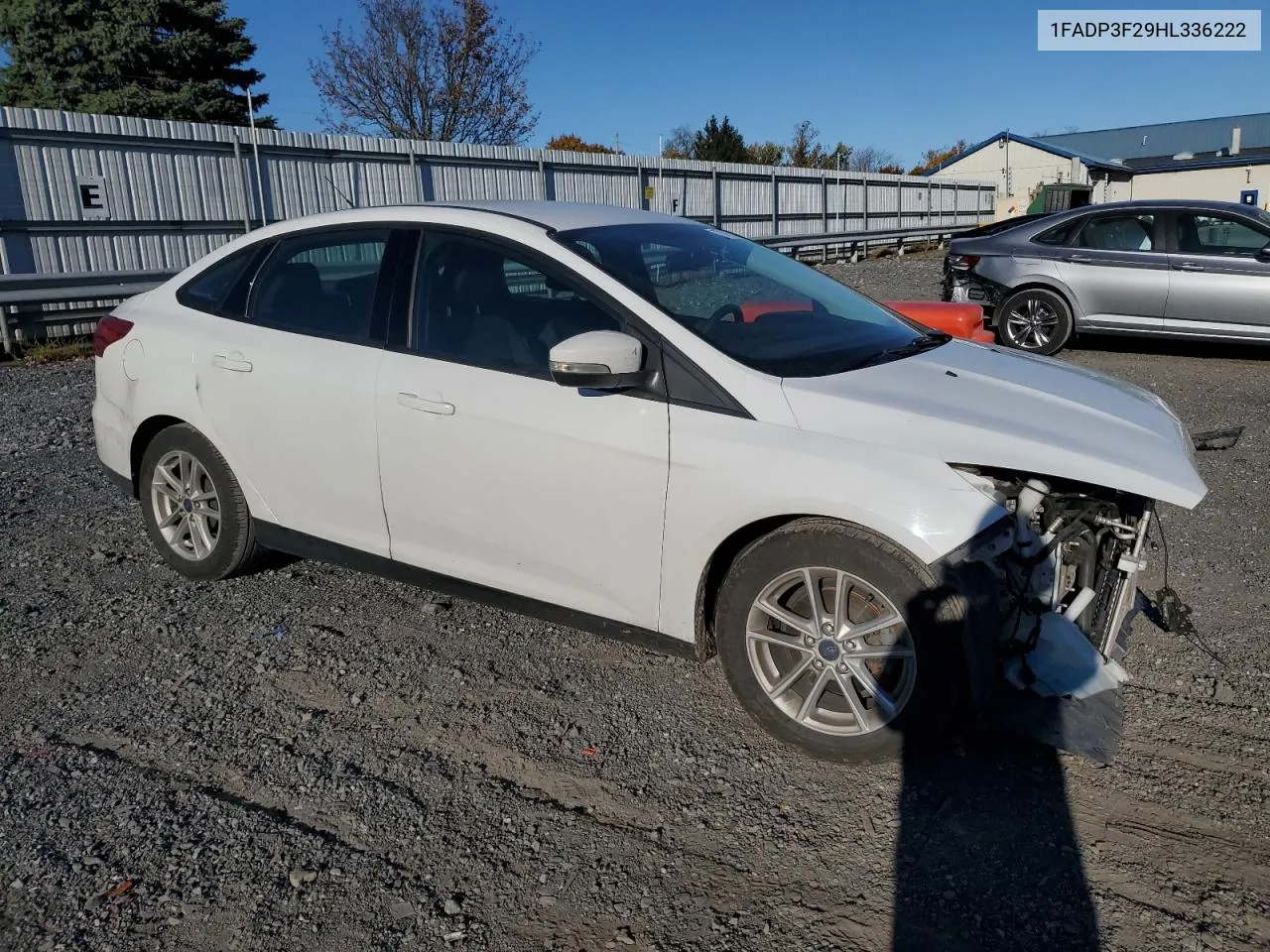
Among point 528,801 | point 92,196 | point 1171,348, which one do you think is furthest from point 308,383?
point 92,196

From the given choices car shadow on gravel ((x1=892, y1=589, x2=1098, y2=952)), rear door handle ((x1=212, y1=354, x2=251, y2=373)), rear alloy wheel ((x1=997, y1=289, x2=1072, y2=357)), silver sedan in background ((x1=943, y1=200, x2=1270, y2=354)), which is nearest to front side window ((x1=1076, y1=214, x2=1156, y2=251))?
silver sedan in background ((x1=943, y1=200, x2=1270, y2=354))

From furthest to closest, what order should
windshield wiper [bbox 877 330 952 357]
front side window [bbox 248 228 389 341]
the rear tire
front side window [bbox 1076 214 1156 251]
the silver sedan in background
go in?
front side window [bbox 1076 214 1156 251] < the silver sedan in background < the rear tire < front side window [bbox 248 228 389 341] < windshield wiper [bbox 877 330 952 357]

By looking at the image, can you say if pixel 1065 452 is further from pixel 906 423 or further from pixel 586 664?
pixel 586 664

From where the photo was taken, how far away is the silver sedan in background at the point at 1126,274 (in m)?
9.95

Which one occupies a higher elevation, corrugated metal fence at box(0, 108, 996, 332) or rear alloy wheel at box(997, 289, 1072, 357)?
corrugated metal fence at box(0, 108, 996, 332)

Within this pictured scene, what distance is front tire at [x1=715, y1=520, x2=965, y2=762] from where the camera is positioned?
2.98m

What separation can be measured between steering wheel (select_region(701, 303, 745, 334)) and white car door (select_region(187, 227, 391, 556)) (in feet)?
4.33

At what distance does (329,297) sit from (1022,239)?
28.8 feet

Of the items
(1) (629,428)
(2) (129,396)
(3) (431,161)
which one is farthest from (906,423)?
(3) (431,161)

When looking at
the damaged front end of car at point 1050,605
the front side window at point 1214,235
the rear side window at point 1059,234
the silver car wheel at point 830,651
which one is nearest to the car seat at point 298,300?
the silver car wheel at point 830,651

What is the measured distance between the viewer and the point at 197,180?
14.2 metres

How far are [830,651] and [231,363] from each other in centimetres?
280

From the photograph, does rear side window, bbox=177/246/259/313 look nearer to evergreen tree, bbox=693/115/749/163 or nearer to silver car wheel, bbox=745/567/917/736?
silver car wheel, bbox=745/567/917/736

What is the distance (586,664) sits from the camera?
398 centimetres
